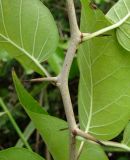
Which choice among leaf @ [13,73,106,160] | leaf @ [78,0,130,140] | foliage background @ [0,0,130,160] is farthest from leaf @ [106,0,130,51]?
foliage background @ [0,0,130,160]

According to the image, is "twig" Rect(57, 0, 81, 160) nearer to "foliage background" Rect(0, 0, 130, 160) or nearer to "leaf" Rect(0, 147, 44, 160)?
"leaf" Rect(0, 147, 44, 160)

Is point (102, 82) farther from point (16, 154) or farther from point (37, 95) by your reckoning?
point (37, 95)

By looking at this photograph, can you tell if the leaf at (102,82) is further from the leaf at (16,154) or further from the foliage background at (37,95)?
the foliage background at (37,95)

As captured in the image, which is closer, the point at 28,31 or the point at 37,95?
the point at 28,31

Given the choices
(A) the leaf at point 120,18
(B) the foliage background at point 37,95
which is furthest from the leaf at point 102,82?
(B) the foliage background at point 37,95

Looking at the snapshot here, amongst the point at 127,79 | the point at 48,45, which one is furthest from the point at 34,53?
the point at 127,79

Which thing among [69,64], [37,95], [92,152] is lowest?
[37,95]

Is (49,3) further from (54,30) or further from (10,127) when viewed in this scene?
(54,30)

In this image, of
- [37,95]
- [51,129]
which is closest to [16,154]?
[51,129]
